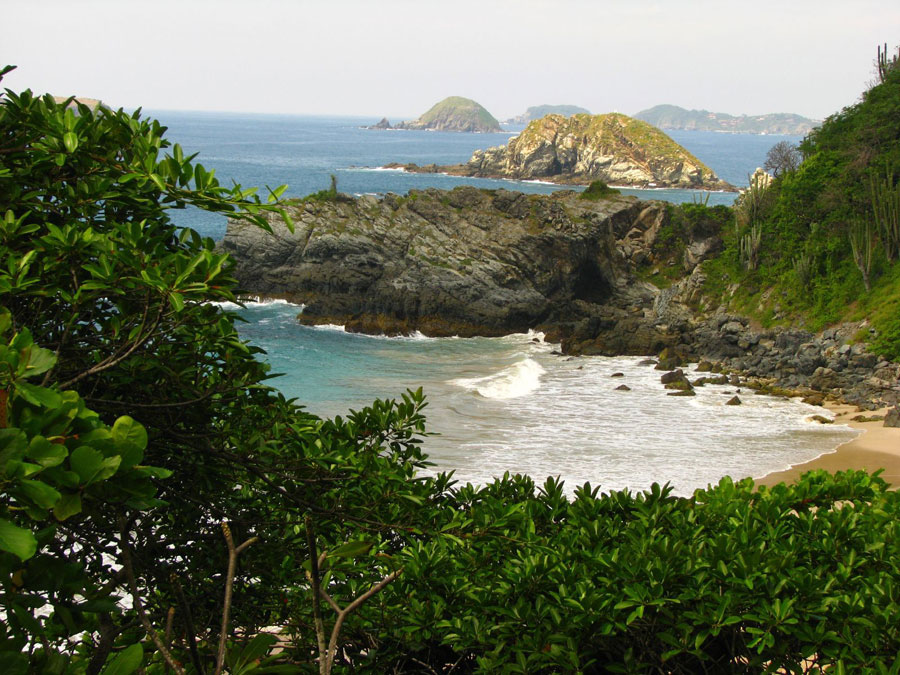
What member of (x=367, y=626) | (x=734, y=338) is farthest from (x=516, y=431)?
(x=367, y=626)

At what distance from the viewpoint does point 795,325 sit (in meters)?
31.3

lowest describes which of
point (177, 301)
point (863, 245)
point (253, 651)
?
point (863, 245)

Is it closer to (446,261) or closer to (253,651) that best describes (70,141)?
(253,651)

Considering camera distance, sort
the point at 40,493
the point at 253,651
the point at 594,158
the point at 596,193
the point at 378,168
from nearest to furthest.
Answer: the point at 40,493 → the point at 253,651 → the point at 596,193 → the point at 594,158 → the point at 378,168

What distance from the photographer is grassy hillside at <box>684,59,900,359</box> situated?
3020 centimetres

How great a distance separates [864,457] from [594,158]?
273ft

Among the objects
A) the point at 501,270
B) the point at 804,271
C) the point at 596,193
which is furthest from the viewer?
the point at 596,193

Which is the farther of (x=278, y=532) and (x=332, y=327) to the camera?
(x=332, y=327)

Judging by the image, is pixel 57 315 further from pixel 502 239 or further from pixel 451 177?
pixel 451 177

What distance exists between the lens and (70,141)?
3301 millimetres

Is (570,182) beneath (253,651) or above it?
above

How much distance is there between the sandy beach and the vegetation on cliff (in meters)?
14.5

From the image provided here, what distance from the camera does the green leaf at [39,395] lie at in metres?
2.01

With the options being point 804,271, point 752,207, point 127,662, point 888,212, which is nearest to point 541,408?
point 804,271
